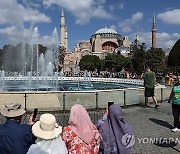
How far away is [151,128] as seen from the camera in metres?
8.53

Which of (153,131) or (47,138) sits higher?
(47,138)

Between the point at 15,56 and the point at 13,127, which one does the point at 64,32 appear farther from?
the point at 13,127

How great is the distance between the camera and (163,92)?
14594mm

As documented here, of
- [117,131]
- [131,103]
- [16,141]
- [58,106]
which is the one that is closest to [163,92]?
[131,103]

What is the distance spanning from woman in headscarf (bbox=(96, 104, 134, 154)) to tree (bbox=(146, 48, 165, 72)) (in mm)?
51417

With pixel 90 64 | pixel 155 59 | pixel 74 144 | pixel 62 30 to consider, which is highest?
pixel 62 30

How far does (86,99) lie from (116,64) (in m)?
75.0

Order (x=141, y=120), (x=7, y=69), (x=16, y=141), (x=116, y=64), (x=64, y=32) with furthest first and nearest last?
(x=64, y=32)
(x=116, y=64)
(x=7, y=69)
(x=141, y=120)
(x=16, y=141)

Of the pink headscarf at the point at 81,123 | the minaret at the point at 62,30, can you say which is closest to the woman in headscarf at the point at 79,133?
the pink headscarf at the point at 81,123

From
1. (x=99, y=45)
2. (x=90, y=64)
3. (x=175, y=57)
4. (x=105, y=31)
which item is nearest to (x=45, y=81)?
(x=175, y=57)

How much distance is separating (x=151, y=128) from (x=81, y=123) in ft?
17.1

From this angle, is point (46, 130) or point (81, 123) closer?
point (46, 130)

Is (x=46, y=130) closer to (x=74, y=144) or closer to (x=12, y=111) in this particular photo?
(x=74, y=144)

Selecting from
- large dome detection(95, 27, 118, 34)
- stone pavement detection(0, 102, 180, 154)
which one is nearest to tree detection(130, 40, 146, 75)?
stone pavement detection(0, 102, 180, 154)
